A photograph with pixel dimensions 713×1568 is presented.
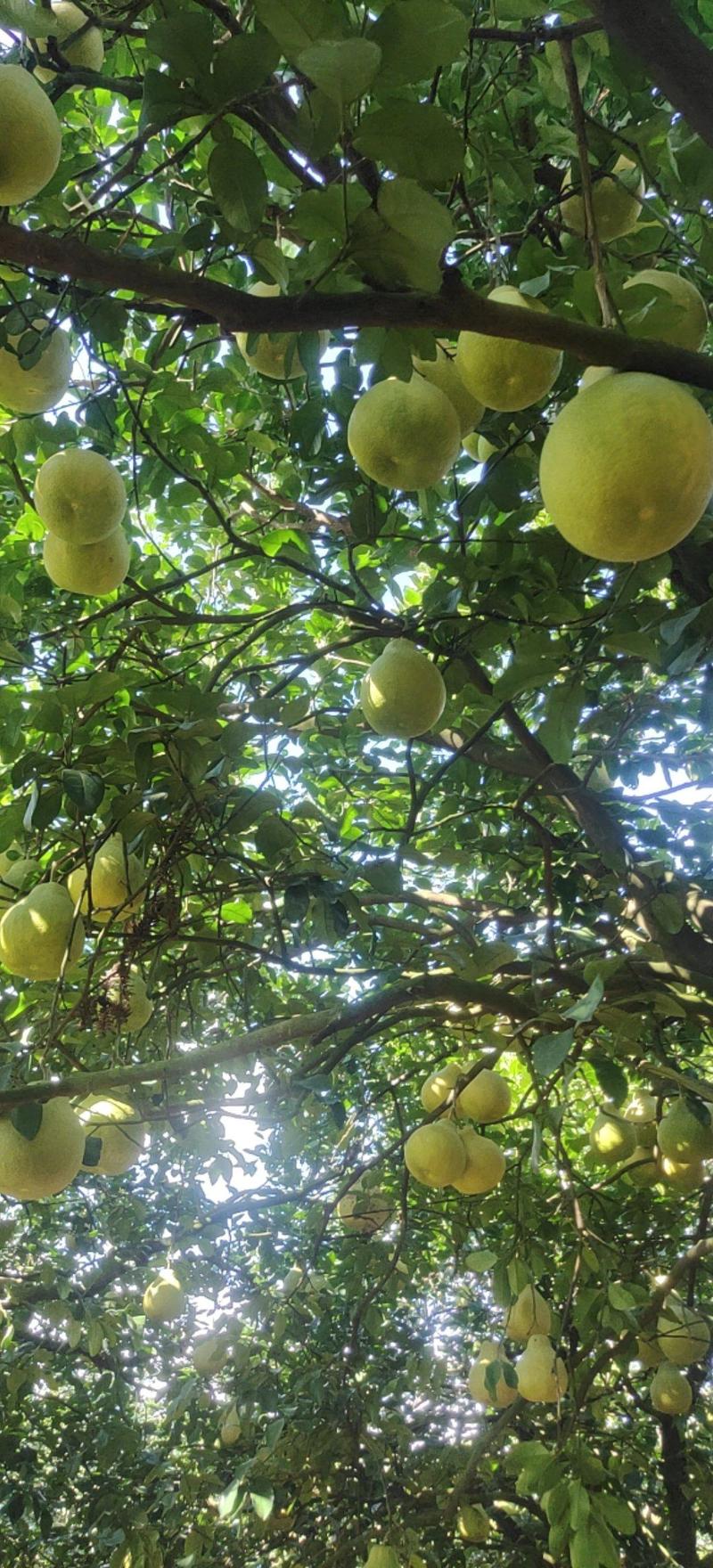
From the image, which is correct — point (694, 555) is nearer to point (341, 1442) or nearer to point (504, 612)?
point (504, 612)

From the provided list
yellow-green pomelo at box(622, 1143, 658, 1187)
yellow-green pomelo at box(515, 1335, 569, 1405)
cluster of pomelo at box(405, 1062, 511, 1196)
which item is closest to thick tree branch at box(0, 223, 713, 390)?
cluster of pomelo at box(405, 1062, 511, 1196)

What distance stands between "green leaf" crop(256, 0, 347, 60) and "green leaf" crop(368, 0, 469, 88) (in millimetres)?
47

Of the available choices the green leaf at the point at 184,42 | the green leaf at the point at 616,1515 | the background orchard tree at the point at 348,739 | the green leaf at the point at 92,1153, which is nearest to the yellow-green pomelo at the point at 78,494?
the background orchard tree at the point at 348,739

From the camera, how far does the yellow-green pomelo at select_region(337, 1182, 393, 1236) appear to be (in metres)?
4.05

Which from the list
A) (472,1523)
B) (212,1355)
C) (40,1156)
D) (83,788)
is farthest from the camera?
(472,1523)

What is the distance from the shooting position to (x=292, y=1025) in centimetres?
272

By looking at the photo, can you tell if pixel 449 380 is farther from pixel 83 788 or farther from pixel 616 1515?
pixel 616 1515

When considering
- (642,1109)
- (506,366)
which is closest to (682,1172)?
(642,1109)

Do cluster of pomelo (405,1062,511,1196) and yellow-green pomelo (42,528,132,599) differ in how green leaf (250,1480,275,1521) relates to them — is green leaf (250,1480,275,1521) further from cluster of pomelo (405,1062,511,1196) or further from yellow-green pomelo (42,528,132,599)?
yellow-green pomelo (42,528,132,599)

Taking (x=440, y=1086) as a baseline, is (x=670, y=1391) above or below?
below

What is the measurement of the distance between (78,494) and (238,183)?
2.73ft

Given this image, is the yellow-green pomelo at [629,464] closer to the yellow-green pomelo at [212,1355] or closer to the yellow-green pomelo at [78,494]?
the yellow-green pomelo at [78,494]

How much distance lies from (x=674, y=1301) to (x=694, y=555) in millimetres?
3109

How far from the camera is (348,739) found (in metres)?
3.47
